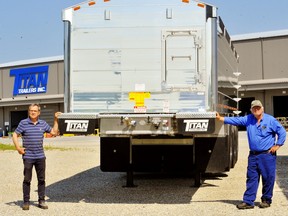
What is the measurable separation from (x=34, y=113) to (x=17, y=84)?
177 feet

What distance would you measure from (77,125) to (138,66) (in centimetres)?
145

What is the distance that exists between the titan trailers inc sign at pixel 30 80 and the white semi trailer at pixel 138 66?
5004 centimetres

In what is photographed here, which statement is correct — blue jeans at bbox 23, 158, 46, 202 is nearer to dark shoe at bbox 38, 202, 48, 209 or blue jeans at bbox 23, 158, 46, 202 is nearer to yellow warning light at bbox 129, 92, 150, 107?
dark shoe at bbox 38, 202, 48, 209

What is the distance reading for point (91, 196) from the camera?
9.72 m

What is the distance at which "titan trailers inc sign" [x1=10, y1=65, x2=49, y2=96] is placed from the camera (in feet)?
191

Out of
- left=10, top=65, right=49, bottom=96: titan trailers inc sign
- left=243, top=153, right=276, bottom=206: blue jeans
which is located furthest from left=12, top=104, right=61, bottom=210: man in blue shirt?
left=10, top=65, right=49, bottom=96: titan trailers inc sign

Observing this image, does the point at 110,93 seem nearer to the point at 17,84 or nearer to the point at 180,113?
the point at 180,113

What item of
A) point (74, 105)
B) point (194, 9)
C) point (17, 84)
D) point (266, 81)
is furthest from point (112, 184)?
point (17, 84)

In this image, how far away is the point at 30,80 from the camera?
2329 inches

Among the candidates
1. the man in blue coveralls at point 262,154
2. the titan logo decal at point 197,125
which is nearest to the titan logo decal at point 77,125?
the titan logo decal at point 197,125

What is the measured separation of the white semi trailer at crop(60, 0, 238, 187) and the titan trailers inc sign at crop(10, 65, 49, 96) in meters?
50.0

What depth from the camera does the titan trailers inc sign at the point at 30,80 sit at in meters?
58.2

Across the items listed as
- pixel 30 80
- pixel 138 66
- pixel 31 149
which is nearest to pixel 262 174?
pixel 138 66

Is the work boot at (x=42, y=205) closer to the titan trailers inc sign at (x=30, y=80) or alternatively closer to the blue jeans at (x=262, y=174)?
the blue jeans at (x=262, y=174)
